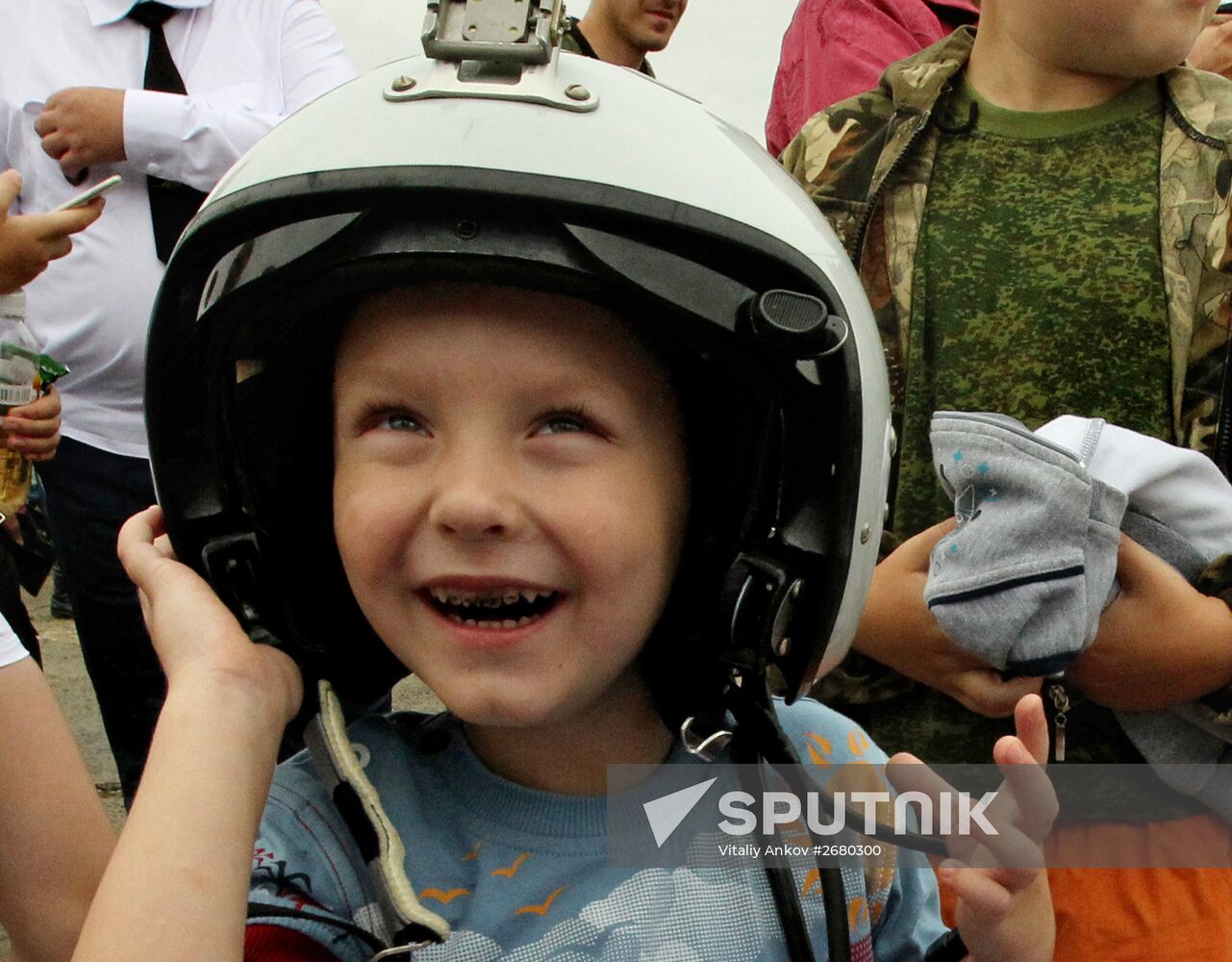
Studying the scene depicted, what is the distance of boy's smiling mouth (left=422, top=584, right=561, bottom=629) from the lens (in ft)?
3.32

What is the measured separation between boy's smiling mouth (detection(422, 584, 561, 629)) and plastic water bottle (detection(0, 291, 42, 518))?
1.29 meters

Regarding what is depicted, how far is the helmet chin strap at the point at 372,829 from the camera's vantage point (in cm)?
95

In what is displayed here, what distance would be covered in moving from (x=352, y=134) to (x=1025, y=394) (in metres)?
0.88

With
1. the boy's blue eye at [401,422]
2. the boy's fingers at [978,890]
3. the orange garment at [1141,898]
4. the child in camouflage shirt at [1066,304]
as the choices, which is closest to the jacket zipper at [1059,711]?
the child in camouflage shirt at [1066,304]

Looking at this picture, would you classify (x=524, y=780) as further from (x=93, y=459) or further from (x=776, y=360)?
(x=93, y=459)

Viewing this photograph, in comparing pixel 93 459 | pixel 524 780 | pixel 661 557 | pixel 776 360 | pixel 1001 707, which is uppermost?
pixel 776 360

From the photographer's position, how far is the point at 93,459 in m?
2.19

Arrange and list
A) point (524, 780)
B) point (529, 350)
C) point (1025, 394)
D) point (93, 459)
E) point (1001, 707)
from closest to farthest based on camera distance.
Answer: point (529, 350), point (524, 780), point (1001, 707), point (1025, 394), point (93, 459)

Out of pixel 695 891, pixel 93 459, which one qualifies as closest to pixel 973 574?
pixel 695 891

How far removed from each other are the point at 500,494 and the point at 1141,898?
92 cm

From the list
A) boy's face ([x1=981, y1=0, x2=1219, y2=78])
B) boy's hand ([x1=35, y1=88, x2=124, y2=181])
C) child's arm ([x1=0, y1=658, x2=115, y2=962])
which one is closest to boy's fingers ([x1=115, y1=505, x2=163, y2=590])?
child's arm ([x1=0, y1=658, x2=115, y2=962])

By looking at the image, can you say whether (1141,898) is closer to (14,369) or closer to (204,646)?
(204,646)

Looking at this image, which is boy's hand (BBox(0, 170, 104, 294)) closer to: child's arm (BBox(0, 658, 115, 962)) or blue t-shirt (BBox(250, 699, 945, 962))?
child's arm (BBox(0, 658, 115, 962))

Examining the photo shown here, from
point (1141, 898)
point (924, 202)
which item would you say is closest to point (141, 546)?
point (924, 202)
